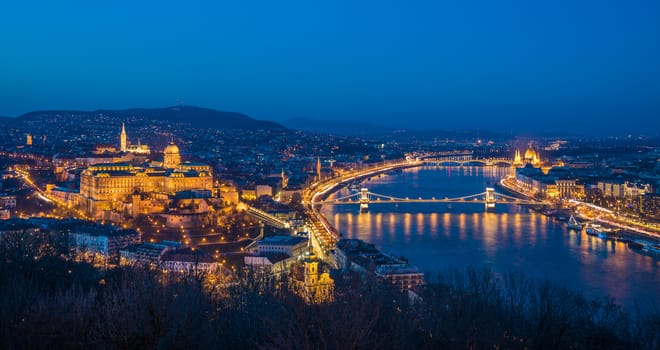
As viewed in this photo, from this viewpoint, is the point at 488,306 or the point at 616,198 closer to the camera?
the point at 488,306

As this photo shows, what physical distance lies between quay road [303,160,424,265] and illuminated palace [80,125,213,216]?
2475mm

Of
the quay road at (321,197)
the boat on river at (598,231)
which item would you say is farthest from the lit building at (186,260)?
the boat on river at (598,231)

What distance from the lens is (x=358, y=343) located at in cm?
247

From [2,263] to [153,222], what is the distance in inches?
268

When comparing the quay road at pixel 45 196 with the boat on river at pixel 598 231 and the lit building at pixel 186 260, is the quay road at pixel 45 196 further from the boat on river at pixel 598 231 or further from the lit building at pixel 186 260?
the boat on river at pixel 598 231

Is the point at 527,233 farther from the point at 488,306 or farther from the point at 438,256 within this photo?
the point at 488,306

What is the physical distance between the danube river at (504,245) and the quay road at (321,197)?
0.30 m

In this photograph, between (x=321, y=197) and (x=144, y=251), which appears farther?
(x=321, y=197)

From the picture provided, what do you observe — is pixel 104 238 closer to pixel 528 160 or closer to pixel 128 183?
pixel 128 183

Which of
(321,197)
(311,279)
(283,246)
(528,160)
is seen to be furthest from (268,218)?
(528,160)

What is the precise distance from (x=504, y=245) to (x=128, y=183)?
26.2ft

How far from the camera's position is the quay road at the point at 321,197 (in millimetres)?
9905

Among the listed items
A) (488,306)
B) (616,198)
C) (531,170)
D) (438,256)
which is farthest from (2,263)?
(531,170)

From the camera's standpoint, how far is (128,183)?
48.7ft
